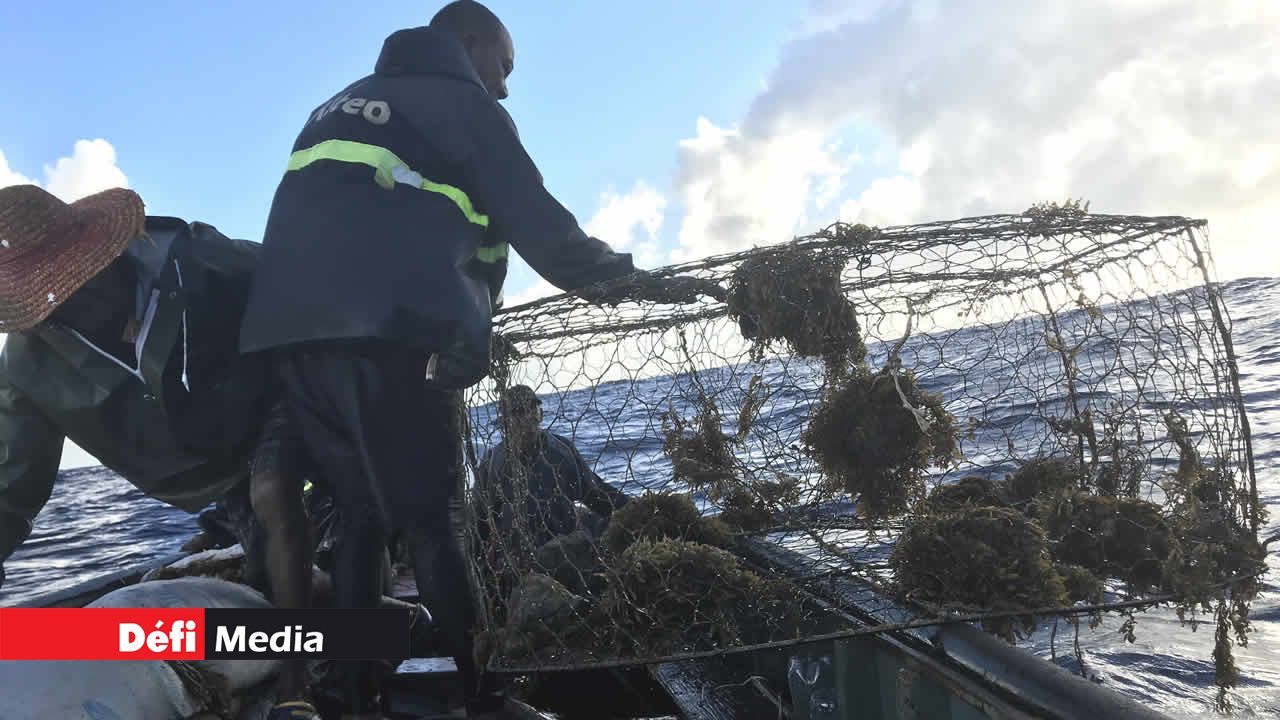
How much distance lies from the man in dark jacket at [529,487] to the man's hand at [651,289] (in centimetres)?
64

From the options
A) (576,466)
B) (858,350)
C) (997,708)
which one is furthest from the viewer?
(576,466)

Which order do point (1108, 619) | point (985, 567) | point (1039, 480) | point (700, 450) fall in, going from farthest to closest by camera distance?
point (1108, 619) → point (700, 450) → point (1039, 480) → point (985, 567)

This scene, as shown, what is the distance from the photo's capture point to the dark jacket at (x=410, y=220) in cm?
237

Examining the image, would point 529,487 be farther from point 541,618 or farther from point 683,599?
point 683,599

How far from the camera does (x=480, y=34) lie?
2.98 metres

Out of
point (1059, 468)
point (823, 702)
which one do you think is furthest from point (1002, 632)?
point (1059, 468)

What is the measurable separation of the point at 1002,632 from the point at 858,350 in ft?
3.77

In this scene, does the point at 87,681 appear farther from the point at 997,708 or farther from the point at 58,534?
the point at 58,534

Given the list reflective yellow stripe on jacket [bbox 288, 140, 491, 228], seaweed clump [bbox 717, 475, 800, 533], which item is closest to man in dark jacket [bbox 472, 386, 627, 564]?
seaweed clump [bbox 717, 475, 800, 533]

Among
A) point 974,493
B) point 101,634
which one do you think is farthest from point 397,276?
point 974,493

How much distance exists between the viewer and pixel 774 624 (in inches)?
119

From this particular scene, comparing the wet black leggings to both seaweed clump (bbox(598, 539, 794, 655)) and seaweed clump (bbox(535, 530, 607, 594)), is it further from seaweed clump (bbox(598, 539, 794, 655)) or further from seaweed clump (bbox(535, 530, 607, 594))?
seaweed clump (bbox(535, 530, 607, 594))

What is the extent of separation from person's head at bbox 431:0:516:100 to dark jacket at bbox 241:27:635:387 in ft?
0.87

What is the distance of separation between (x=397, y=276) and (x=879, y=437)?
2005 mm
